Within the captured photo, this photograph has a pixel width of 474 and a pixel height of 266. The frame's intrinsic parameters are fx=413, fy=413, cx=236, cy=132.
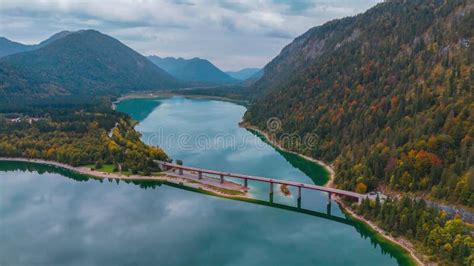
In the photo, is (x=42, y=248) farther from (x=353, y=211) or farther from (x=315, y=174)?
(x=315, y=174)

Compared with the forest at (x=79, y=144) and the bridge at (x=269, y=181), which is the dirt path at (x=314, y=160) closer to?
the bridge at (x=269, y=181)

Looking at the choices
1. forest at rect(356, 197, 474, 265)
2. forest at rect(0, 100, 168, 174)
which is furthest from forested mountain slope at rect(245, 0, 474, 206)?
forest at rect(0, 100, 168, 174)

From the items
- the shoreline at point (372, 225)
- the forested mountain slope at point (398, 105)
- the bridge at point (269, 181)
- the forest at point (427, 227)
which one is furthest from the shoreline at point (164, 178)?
the forest at point (427, 227)

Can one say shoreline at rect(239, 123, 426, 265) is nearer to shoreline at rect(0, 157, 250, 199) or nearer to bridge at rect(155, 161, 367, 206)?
bridge at rect(155, 161, 367, 206)

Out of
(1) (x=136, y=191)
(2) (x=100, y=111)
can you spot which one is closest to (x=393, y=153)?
(1) (x=136, y=191)

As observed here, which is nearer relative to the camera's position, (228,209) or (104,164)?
(228,209)

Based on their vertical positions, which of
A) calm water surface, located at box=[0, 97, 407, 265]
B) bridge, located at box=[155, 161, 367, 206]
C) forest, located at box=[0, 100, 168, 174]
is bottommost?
calm water surface, located at box=[0, 97, 407, 265]
